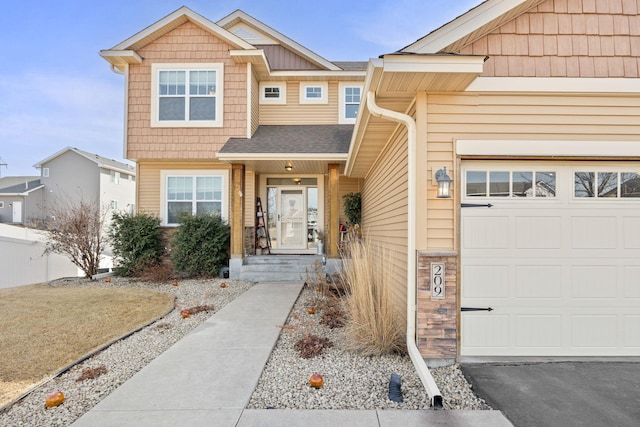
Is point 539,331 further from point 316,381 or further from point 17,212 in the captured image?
point 17,212

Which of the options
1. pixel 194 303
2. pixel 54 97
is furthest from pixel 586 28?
pixel 54 97

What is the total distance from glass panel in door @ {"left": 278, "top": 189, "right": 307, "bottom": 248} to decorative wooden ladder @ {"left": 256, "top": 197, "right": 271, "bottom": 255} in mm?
481

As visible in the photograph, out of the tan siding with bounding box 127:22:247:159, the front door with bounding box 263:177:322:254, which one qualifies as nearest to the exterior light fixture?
the tan siding with bounding box 127:22:247:159

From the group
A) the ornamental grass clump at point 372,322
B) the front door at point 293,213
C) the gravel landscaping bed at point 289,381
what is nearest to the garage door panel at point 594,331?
the gravel landscaping bed at point 289,381

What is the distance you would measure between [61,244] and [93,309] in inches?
176

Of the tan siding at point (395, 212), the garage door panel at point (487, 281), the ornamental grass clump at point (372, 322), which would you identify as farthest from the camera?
the tan siding at point (395, 212)

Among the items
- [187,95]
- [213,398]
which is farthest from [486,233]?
[187,95]

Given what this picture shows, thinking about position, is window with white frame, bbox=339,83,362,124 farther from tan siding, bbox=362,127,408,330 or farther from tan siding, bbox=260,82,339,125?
tan siding, bbox=362,127,408,330

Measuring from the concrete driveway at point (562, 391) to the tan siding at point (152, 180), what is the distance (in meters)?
8.50

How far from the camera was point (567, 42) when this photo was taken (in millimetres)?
3807

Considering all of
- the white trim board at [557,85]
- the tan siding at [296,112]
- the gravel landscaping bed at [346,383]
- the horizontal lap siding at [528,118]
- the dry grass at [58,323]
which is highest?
the tan siding at [296,112]

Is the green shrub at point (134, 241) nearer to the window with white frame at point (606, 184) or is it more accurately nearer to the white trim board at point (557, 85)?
the white trim board at point (557, 85)

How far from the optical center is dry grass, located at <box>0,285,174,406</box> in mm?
3682

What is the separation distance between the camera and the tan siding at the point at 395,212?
430 centimetres
